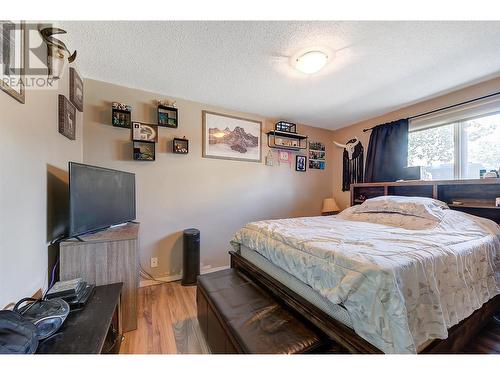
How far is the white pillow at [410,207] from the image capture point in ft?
6.57

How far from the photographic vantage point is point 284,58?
1.82m

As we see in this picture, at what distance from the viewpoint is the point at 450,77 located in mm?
2100

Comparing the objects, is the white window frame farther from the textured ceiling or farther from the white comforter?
the white comforter

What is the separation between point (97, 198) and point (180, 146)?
46.6 inches

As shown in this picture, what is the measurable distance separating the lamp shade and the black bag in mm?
3629

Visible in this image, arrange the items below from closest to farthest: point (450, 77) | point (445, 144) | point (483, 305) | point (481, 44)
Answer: point (483, 305)
point (481, 44)
point (450, 77)
point (445, 144)

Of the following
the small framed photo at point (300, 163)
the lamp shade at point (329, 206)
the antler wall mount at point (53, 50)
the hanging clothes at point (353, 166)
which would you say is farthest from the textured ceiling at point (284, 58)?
the lamp shade at point (329, 206)

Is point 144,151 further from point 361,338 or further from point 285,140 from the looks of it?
point 361,338

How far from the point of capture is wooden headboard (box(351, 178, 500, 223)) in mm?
2084

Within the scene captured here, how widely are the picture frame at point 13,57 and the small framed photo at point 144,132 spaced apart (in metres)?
1.17

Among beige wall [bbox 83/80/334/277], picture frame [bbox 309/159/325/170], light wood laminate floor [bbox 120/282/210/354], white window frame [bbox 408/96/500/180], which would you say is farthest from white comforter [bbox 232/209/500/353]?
picture frame [bbox 309/159/325/170]
